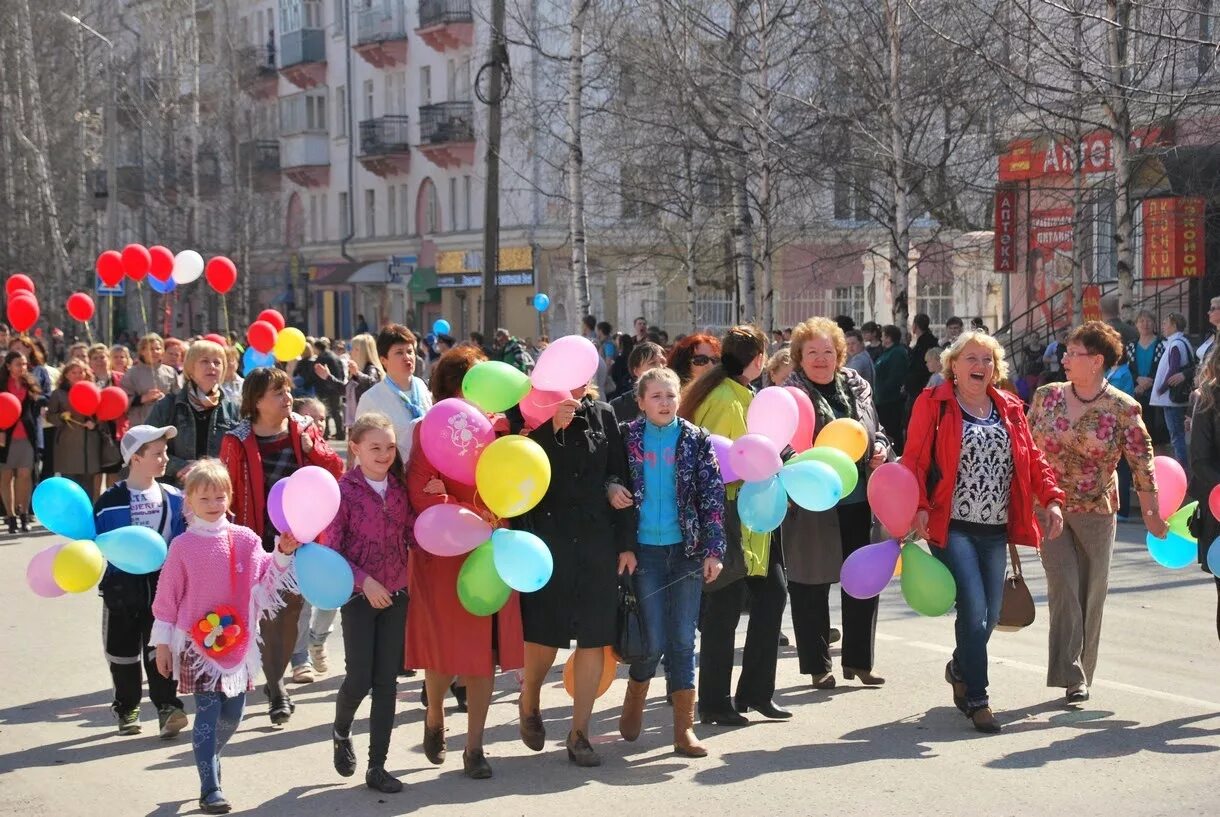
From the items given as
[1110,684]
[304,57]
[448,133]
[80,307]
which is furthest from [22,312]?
[304,57]

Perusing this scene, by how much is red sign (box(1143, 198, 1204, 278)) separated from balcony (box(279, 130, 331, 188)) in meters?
33.9

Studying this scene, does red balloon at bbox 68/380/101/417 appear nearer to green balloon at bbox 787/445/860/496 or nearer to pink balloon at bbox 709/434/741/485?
pink balloon at bbox 709/434/741/485

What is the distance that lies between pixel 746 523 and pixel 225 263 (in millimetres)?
12896

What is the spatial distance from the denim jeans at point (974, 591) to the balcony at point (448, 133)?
38256 mm

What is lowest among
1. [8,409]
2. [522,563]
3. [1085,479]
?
[522,563]

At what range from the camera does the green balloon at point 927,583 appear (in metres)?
7.22

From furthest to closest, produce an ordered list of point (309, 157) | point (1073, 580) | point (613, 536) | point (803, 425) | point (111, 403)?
point (309, 157)
point (111, 403)
point (1073, 580)
point (803, 425)
point (613, 536)

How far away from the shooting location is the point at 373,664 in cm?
661

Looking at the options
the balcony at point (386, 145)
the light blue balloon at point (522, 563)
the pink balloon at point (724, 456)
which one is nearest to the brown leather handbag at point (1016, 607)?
the pink balloon at point (724, 456)

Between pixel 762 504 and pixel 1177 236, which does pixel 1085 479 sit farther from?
pixel 1177 236

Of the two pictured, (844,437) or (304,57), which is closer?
(844,437)

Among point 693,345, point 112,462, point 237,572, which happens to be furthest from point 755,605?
point 112,462

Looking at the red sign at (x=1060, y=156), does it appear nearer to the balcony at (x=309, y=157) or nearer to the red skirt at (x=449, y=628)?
the red skirt at (x=449, y=628)

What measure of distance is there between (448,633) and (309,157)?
4780 centimetres
